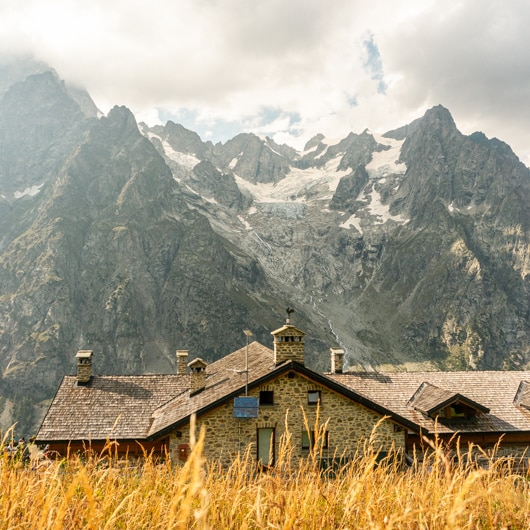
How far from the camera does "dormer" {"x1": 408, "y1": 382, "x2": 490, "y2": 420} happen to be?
26.0 m

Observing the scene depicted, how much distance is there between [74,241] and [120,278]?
2340 cm

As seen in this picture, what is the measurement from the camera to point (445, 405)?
84.7 ft

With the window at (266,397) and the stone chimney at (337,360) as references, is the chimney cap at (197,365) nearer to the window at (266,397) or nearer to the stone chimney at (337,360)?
the window at (266,397)

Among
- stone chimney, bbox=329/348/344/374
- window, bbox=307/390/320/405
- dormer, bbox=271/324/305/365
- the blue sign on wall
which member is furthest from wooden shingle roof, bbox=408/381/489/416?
the blue sign on wall

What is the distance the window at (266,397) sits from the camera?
21.6 meters

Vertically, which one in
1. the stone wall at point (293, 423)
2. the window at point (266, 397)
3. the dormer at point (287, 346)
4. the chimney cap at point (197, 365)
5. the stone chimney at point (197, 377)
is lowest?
the stone wall at point (293, 423)

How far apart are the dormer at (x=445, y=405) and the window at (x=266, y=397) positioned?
10.0 meters

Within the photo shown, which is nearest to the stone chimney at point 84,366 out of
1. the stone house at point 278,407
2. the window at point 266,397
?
the stone house at point 278,407

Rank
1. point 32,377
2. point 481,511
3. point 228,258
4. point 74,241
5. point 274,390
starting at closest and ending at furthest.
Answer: point 481,511, point 274,390, point 32,377, point 74,241, point 228,258

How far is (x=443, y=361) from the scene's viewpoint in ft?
558

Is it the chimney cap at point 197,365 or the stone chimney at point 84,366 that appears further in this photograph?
the stone chimney at point 84,366

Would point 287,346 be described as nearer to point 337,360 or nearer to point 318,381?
point 318,381

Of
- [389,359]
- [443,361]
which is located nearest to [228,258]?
[389,359]

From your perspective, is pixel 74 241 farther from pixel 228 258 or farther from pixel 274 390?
pixel 274 390
